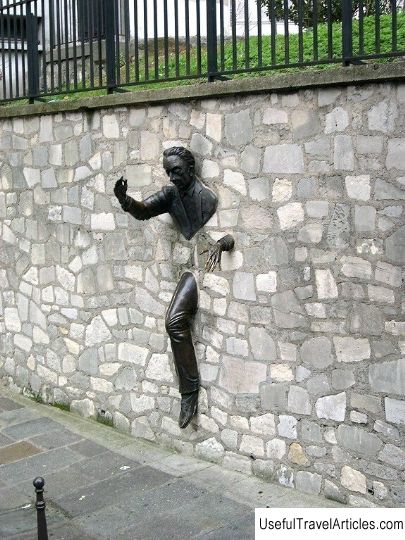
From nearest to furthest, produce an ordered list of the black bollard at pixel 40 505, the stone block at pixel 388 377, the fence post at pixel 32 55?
the black bollard at pixel 40 505, the stone block at pixel 388 377, the fence post at pixel 32 55

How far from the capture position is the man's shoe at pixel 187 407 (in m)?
6.62

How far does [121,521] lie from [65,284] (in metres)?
→ 2.99

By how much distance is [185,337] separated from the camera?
258 inches

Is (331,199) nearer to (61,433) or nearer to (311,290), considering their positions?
(311,290)

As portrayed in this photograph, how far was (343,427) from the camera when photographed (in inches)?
222

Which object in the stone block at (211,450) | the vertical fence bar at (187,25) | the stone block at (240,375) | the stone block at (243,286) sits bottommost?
the stone block at (211,450)

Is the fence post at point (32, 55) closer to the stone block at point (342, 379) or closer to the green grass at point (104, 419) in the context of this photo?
the green grass at point (104, 419)

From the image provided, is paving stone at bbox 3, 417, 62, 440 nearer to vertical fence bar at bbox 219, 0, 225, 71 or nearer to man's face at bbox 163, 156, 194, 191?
man's face at bbox 163, 156, 194, 191

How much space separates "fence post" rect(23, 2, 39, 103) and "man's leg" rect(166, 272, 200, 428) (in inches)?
132

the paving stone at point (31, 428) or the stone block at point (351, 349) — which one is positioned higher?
the stone block at point (351, 349)

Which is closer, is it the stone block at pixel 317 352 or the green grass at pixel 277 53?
the stone block at pixel 317 352

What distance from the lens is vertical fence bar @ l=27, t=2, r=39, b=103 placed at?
8.71 meters

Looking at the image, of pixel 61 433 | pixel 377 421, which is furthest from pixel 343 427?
pixel 61 433

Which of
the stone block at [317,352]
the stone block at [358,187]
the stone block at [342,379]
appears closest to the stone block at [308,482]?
the stone block at [342,379]
